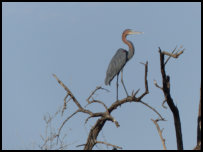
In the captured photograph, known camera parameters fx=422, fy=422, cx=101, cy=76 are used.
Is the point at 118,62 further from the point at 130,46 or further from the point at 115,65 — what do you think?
the point at 130,46

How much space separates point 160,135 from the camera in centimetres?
548

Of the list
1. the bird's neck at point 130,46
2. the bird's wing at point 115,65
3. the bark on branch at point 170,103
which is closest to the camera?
the bark on branch at point 170,103

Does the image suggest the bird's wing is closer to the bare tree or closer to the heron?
the heron

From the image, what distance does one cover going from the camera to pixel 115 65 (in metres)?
10.4

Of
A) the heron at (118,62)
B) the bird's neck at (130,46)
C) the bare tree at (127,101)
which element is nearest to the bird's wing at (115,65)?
the heron at (118,62)

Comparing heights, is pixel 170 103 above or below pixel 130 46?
below

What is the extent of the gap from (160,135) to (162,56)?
1.04 meters

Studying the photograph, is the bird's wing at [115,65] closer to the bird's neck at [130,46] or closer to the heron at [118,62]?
the heron at [118,62]

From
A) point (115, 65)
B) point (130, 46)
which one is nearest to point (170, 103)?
point (115, 65)

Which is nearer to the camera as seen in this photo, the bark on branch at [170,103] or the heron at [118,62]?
the bark on branch at [170,103]

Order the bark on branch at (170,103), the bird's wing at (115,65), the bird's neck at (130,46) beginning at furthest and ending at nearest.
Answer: the bird's neck at (130,46) → the bird's wing at (115,65) → the bark on branch at (170,103)

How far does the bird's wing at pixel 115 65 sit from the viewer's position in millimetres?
10320

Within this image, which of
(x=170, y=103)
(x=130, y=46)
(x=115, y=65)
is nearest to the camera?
(x=170, y=103)

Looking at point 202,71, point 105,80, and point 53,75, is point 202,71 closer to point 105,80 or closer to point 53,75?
point 53,75
